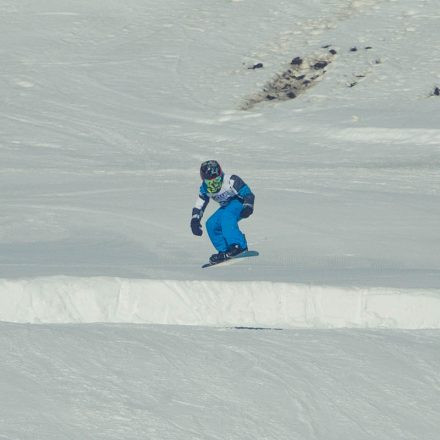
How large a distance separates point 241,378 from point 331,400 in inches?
29.4

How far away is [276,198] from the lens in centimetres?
1798

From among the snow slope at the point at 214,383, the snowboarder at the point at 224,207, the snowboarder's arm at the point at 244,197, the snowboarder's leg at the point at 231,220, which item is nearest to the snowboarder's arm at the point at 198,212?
the snowboarder at the point at 224,207

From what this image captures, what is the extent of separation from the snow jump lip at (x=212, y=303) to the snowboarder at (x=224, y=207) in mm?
1791

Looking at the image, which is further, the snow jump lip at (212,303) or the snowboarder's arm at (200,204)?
the snowboarder's arm at (200,204)

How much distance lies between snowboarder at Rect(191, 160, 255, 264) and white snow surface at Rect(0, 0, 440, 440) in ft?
1.22

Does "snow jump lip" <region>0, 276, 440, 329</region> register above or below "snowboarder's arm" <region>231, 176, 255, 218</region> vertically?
below

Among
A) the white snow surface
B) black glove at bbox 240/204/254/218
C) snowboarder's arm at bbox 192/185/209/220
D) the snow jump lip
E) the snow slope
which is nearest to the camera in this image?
the snow slope

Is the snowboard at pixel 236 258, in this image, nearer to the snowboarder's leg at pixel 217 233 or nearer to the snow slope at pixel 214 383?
the snowboarder's leg at pixel 217 233

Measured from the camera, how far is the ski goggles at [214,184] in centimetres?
1291

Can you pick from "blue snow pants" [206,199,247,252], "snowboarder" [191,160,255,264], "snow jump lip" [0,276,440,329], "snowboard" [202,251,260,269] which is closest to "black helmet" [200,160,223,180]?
"snowboarder" [191,160,255,264]

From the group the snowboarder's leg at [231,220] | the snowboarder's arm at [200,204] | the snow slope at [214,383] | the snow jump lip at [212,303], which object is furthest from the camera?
the snowboarder's arm at [200,204]

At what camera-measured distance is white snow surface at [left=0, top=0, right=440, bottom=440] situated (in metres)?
8.61

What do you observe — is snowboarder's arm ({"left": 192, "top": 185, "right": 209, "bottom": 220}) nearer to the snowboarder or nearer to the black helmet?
the snowboarder

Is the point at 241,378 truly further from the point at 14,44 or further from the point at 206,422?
the point at 14,44
